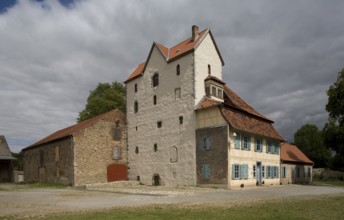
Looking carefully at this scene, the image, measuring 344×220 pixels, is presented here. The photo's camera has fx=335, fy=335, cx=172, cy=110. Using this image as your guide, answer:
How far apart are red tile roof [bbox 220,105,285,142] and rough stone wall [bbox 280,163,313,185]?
13.8 feet

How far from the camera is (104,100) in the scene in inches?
1996

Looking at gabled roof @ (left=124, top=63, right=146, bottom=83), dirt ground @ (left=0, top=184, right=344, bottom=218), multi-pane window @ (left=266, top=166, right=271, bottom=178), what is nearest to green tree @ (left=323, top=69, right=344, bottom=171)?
multi-pane window @ (left=266, top=166, right=271, bottom=178)

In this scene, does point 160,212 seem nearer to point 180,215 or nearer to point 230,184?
point 180,215

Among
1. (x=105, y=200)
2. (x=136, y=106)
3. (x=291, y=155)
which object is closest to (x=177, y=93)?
(x=136, y=106)

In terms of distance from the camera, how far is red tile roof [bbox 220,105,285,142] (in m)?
28.0

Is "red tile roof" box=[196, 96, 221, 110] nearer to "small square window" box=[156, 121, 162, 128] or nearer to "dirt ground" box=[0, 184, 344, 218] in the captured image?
"small square window" box=[156, 121, 162, 128]

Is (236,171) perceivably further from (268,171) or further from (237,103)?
(237,103)

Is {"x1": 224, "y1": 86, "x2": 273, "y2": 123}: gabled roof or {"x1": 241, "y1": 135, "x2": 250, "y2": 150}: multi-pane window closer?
{"x1": 241, "y1": 135, "x2": 250, "y2": 150}: multi-pane window

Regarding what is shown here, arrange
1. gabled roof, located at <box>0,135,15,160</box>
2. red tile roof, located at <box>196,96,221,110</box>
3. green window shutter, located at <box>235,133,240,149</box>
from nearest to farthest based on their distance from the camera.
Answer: green window shutter, located at <box>235,133,240,149</box> < red tile roof, located at <box>196,96,221,110</box> < gabled roof, located at <box>0,135,15,160</box>

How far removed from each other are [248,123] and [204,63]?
6.96 meters

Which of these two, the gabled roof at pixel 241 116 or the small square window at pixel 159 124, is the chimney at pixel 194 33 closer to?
the gabled roof at pixel 241 116

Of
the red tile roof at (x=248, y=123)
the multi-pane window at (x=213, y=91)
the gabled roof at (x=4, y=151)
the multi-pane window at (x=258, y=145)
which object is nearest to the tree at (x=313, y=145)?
the red tile roof at (x=248, y=123)

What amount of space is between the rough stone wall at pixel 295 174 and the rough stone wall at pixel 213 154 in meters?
11.4

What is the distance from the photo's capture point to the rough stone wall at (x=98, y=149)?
3362 centimetres
